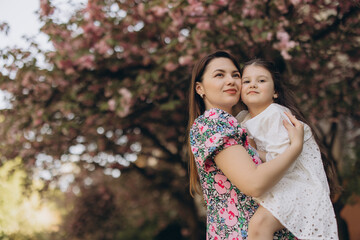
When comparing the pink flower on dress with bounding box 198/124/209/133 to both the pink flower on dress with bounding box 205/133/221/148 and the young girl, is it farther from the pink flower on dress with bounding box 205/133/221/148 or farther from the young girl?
the young girl

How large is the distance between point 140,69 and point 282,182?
353 centimetres

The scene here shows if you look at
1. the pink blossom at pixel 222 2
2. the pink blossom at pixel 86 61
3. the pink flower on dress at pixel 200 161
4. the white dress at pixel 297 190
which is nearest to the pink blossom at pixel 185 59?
the pink blossom at pixel 222 2

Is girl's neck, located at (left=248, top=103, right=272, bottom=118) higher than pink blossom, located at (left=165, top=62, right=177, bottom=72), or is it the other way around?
pink blossom, located at (left=165, top=62, right=177, bottom=72)

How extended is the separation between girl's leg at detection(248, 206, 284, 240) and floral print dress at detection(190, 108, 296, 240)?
8 cm

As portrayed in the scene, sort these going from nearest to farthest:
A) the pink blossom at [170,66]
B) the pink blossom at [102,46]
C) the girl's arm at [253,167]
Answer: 1. the girl's arm at [253,167]
2. the pink blossom at [170,66]
3. the pink blossom at [102,46]

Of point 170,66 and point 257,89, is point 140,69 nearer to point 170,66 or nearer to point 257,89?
point 170,66

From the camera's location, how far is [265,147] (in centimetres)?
198

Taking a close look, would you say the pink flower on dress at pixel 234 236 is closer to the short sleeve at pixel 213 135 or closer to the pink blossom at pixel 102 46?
the short sleeve at pixel 213 135

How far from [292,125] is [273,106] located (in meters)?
0.16

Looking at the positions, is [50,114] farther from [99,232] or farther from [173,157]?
[99,232]

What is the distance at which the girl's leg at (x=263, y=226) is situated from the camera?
5.82 feet

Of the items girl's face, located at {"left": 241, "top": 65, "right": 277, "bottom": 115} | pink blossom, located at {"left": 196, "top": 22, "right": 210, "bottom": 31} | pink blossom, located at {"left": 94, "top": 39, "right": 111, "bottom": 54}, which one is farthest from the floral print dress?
pink blossom, located at {"left": 94, "top": 39, "right": 111, "bottom": 54}

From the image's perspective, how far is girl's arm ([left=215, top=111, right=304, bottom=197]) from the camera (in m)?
1.69

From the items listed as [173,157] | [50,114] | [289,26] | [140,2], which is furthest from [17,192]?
[289,26]
